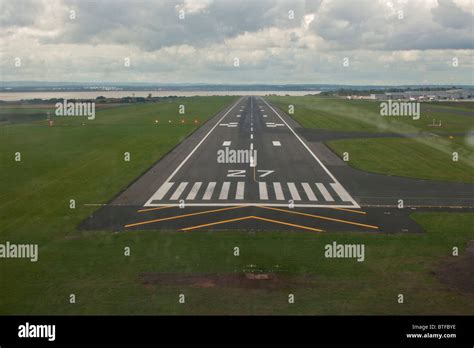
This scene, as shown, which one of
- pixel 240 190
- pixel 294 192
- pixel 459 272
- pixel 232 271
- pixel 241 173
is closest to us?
pixel 232 271

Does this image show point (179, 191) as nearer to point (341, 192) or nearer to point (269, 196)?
point (269, 196)

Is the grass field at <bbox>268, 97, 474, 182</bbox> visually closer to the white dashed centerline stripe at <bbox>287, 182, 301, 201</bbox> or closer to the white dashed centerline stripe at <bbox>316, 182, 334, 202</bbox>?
the white dashed centerline stripe at <bbox>316, 182, 334, 202</bbox>

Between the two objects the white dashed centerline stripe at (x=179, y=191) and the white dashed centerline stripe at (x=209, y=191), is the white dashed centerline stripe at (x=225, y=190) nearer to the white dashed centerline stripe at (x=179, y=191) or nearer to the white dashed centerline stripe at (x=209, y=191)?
the white dashed centerline stripe at (x=209, y=191)

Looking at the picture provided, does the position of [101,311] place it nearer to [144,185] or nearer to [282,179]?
[144,185]

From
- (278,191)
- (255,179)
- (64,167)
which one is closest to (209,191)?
(278,191)

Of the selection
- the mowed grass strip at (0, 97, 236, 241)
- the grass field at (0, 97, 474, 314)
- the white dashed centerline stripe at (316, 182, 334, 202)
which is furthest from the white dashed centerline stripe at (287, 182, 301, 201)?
the mowed grass strip at (0, 97, 236, 241)

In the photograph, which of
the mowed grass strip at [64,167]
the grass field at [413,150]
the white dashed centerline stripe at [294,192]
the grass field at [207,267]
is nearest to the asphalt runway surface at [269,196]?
the white dashed centerline stripe at [294,192]
